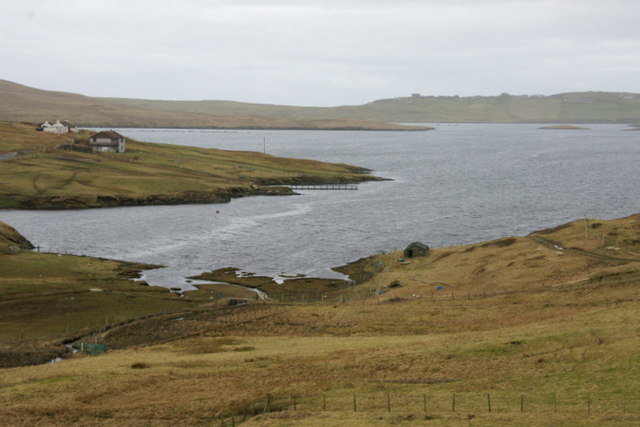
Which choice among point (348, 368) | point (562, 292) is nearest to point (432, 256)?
point (562, 292)

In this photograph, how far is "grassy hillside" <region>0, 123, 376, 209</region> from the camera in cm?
14325

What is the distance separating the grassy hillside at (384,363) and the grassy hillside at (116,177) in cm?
8759

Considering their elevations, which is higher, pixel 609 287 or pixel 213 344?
pixel 609 287

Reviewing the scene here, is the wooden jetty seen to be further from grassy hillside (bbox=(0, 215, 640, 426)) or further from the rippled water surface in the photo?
grassy hillside (bbox=(0, 215, 640, 426))

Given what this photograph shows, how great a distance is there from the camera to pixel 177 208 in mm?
143125

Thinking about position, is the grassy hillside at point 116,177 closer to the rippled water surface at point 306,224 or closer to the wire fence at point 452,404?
the rippled water surface at point 306,224

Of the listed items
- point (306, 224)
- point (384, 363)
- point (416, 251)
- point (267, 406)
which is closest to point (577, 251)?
point (416, 251)

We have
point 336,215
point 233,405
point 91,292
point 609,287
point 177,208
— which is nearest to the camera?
point 233,405

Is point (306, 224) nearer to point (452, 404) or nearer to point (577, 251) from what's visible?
point (577, 251)

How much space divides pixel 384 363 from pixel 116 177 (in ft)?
415

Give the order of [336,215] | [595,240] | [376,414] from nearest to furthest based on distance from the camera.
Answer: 1. [376,414]
2. [595,240]
3. [336,215]

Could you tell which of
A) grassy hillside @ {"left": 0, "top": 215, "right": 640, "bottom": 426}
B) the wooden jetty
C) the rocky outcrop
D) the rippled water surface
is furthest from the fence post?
the wooden jetty

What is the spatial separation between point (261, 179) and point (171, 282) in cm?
10228

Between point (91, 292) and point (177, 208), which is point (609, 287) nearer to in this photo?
point (91, 292)
